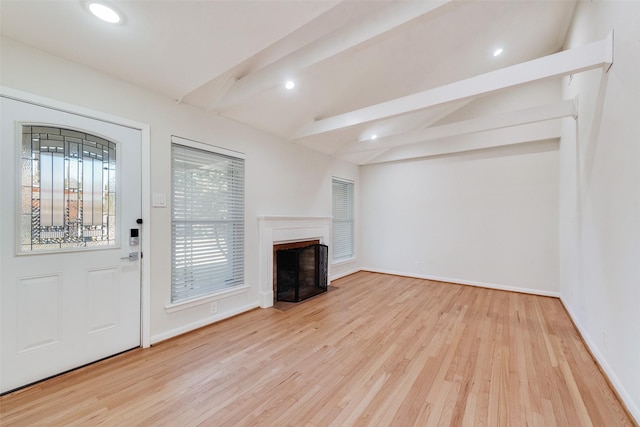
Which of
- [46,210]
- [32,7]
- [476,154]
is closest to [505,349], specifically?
[476,154]

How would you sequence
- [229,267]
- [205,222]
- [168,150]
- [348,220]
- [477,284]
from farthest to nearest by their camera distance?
[348,220] < [477,284] < [229,267] < [205,222] < [168,150]

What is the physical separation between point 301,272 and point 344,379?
255cm

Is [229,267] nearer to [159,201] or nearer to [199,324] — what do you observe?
[199,324]

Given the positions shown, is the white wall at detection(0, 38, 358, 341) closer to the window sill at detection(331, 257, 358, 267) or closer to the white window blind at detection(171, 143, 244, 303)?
the white window blind at detection(171, 143, 244, 303)

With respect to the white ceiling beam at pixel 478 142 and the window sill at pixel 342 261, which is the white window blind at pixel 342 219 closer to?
the window sill at pixel 342 261

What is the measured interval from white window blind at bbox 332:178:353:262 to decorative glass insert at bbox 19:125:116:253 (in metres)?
3.81

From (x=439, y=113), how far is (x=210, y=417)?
554 centimetres

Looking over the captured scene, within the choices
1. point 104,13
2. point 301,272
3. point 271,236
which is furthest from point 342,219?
point 104,13

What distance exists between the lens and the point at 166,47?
6.51ft

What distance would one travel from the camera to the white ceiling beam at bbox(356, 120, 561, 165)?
4066 millimetres

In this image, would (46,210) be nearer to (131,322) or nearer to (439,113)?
(131,322)

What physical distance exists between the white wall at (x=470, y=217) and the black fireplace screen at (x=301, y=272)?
73.1 inches

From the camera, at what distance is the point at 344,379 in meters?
2.01

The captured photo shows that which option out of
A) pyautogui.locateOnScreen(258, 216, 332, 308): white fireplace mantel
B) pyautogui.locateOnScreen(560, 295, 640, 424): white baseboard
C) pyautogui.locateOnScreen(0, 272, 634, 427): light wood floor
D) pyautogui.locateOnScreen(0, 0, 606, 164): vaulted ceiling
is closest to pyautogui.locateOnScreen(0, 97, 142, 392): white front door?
pyautogui.locateOnScreen(0, 272, 634, 427): light wood floor
